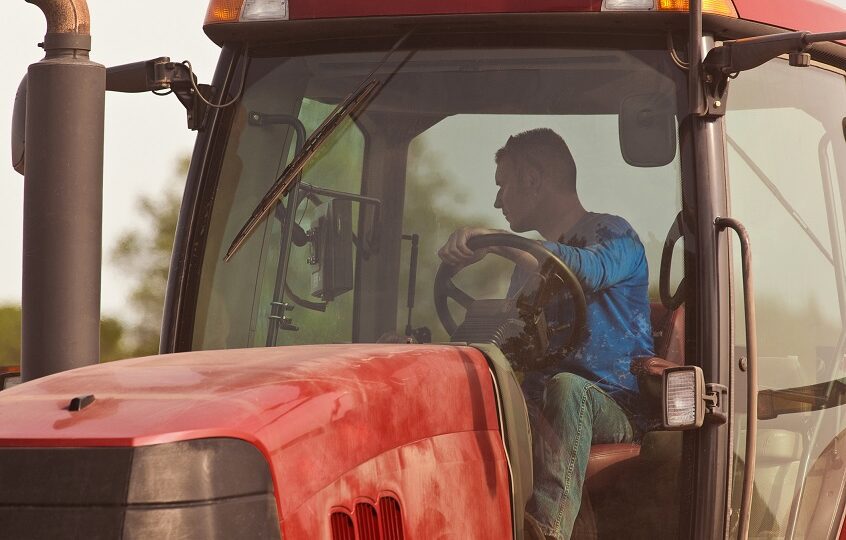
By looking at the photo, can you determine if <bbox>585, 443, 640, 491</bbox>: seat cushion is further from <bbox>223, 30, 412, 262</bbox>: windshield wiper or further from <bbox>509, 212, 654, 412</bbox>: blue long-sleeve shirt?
<bbox>223, 30, 412, 262</bbox>: windshield wiper

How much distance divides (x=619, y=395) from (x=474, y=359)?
0.44 m

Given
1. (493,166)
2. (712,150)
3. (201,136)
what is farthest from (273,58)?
(712,150)

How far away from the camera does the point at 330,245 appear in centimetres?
351

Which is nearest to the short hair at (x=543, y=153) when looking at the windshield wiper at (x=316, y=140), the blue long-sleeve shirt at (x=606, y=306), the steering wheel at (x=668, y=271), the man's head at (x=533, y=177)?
the man's head at (x=533, y=177)

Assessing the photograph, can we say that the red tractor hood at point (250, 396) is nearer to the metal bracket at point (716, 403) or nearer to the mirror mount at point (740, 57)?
the metal bracket at point (716, 403)

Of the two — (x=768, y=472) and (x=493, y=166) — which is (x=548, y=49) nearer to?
(x=493, y=166)

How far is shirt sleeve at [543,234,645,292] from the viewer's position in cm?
314

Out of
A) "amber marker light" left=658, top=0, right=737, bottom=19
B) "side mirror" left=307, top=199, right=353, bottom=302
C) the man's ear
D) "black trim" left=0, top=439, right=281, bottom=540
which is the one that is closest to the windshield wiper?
"side mirror" left=307, top=199, right=353, bottom=302

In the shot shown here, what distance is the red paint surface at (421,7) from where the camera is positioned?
322cm

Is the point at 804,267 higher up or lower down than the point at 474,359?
higher up

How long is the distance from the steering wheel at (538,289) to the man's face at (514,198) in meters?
0.04

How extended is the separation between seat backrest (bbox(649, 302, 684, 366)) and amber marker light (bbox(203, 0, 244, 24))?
135 cm

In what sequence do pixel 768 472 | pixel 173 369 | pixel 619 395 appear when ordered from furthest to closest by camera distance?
1. pixel 768 472
2. pixel 619 395
3. pixel 173 369

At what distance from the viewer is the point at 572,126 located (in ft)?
10.5
